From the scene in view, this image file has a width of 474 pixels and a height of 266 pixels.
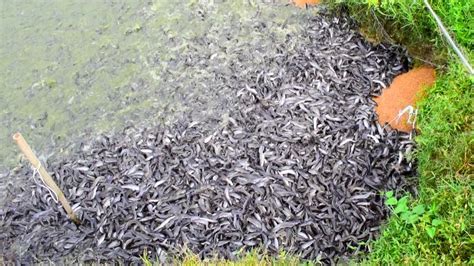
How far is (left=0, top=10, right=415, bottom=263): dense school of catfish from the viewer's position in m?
3.06

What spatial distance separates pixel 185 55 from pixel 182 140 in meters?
0.92

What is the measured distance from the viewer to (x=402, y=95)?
3.68 meters

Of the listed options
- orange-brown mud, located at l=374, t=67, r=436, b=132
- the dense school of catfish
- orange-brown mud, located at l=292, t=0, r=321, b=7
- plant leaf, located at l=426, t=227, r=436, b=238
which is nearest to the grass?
plant leaf, located at l=426, t=227, r=436, b=238

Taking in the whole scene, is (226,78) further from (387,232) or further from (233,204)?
(387,232)

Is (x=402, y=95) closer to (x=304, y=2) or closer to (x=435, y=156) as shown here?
(x=435, y=156)

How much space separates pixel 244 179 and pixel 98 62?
1.73 meters

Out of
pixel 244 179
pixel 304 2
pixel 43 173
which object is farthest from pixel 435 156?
pixel 43 173

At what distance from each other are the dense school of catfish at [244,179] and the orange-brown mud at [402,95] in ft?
0.26

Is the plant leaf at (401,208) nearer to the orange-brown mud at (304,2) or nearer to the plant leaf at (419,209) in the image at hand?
the plant leaf at (419,209)

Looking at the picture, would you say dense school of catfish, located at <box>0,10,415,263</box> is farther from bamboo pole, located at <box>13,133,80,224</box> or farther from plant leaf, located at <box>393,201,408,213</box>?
plant leaf, located at <box>393,201,408,213</box>

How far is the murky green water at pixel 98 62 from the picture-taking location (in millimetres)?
3809

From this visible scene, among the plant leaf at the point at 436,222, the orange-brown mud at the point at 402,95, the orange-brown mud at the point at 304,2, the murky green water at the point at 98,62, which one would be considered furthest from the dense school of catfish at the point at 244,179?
the orange-brown mud at the point at 304,2

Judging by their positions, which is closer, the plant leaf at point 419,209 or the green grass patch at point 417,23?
the plant leaf at point 419,209

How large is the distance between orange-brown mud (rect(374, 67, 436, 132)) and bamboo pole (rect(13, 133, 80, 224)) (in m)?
2.15
